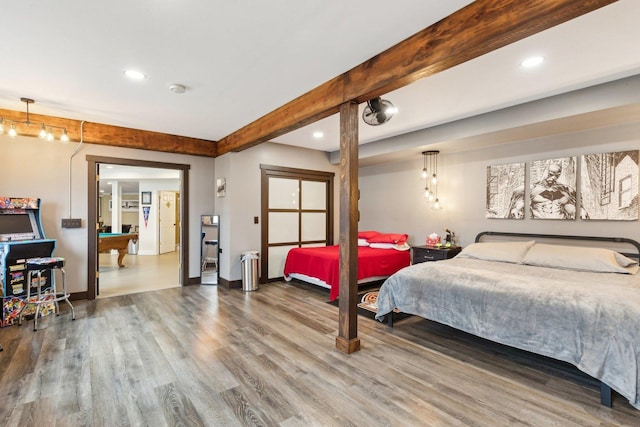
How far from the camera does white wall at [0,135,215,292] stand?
160 inches

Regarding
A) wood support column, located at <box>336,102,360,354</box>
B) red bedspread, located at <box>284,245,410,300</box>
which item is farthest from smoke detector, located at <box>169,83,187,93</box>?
red bedspread, located at <box>284,245,410,300</box>

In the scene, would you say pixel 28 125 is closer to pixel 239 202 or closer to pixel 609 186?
pixel 239 202

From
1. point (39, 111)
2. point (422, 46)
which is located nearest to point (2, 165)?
point (39, 111)

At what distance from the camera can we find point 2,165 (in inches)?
158

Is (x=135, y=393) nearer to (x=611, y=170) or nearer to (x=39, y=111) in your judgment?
(x=39, y=111)

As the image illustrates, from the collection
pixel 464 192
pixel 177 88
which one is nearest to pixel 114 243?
pixel 177 88

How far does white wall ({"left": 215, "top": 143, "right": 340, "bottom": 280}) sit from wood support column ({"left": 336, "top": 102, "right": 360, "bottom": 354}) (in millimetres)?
2931

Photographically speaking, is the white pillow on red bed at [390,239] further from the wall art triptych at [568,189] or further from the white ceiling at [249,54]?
the white ceiling at [249,54]

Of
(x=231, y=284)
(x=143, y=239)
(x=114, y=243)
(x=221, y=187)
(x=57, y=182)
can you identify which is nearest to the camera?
(x=57, y=182)

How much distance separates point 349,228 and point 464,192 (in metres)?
3.11

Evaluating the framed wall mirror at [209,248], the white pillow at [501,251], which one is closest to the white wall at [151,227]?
the framed wall mirror at [209,248]

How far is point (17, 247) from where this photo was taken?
358cm

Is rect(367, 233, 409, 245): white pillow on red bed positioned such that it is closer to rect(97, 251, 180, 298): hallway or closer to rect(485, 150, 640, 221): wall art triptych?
rect(485, 150, 640, 221): wall art triptych

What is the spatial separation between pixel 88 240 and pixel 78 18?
11.7ft
